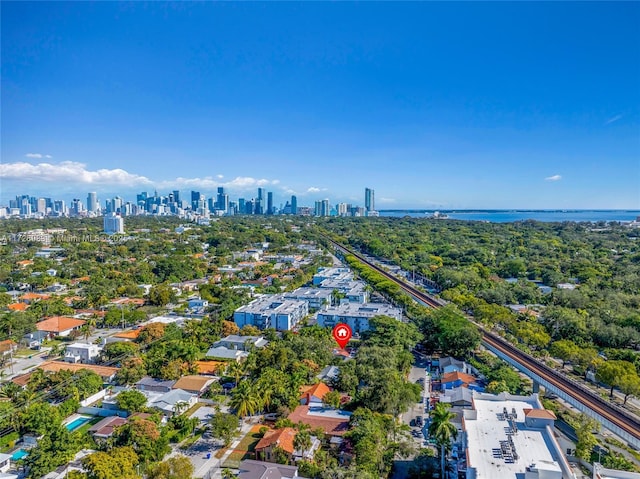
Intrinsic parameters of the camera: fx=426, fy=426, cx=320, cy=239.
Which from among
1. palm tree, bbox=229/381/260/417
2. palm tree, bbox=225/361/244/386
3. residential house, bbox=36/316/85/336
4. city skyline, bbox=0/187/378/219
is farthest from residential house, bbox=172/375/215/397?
city skyline, bbox=0/187/378/219

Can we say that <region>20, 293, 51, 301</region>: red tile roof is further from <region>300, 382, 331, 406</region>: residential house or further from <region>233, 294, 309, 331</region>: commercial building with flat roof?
<region>300, 382, 331, 406</region>: residential house

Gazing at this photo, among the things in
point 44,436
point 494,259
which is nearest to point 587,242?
point 494,259

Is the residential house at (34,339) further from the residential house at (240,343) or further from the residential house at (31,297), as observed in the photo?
the residential house at (240,343)

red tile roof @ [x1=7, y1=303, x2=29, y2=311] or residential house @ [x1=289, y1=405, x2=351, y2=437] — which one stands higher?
red tile roof @ [x1=7, y1=303, x2=29, y2=311]

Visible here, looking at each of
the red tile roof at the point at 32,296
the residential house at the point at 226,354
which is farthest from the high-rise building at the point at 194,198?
the residential house at the point at 226,354

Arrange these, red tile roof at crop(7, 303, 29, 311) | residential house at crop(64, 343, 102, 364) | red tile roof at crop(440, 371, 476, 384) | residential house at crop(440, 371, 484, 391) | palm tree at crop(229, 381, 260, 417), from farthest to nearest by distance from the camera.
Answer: red tile roof at crop(7, 303, 29, 311), residential house at crop(64, 343, 102, 364), red tile roof at crop(440, 371, 476, 384), residential house at crop(440, 371, 484, 391), palm tree at crop(229, 381, 260, 417)

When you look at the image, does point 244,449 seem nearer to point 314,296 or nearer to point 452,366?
point 452,366

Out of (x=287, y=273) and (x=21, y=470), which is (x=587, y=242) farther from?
(x=21, y=470)

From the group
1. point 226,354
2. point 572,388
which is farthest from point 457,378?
point 226,354

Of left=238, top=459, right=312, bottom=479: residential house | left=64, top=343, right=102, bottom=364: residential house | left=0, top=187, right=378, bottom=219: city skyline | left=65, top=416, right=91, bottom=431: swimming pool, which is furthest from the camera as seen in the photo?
left=0, top=187, right=378, bottom=219: city skyline
